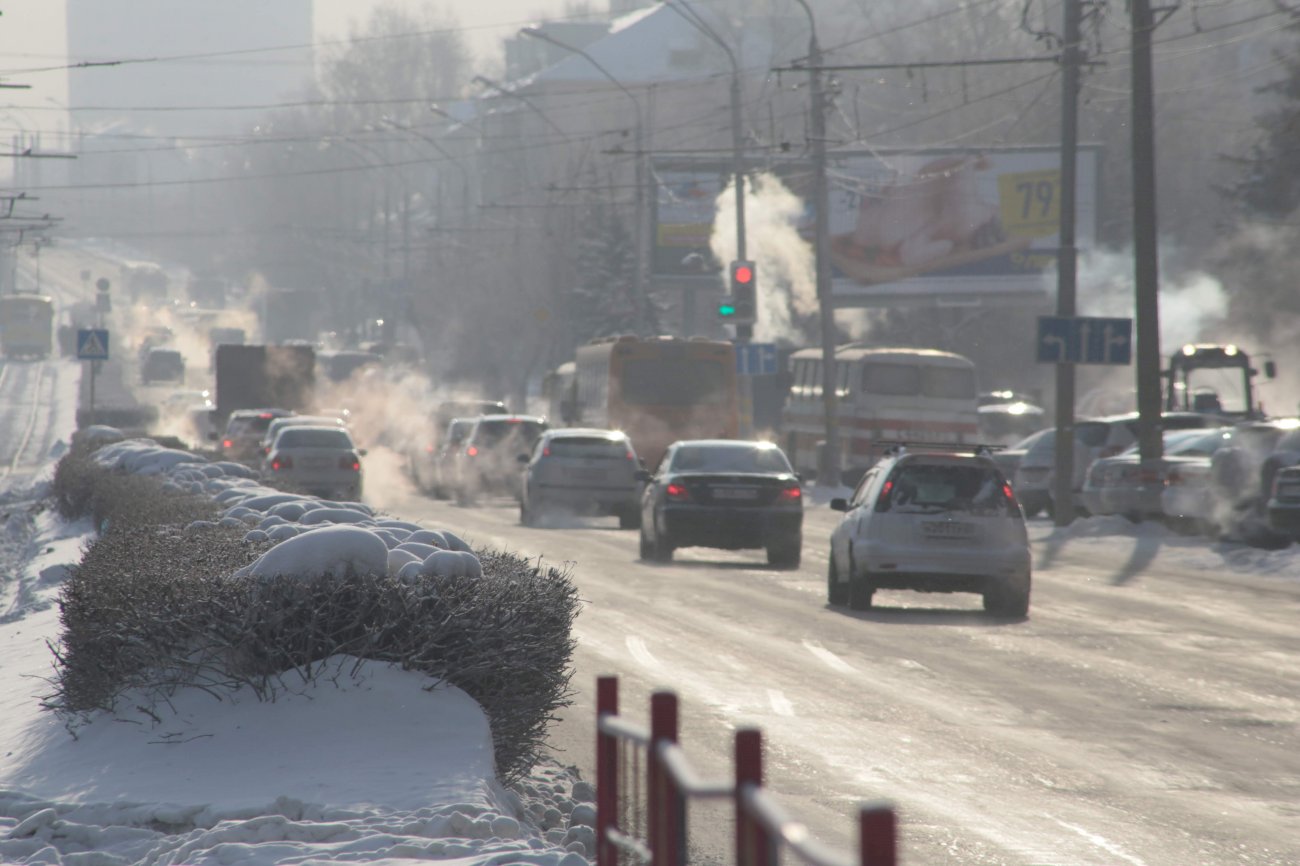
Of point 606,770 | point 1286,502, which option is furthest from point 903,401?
point 606,770

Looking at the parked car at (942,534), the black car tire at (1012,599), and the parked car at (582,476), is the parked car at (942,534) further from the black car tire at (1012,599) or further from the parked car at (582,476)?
the parked car at (582,476)

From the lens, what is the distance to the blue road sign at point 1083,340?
30.6 meters

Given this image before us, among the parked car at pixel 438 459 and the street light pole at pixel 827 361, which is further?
the street light pole at pixel 827 361

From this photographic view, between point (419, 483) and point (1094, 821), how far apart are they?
131 ft

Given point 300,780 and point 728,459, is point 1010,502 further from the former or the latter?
point 300,780

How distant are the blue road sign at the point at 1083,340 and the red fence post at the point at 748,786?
2723cm

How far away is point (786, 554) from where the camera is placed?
25.1 m

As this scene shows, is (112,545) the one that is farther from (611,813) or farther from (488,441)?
(488,441)

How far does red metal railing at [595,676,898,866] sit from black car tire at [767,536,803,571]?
19.0m

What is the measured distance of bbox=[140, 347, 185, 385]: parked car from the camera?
359 feet

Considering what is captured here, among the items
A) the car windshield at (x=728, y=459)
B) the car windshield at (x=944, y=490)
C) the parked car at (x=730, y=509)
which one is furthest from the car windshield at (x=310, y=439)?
the car windshield at (x=944, y=490)

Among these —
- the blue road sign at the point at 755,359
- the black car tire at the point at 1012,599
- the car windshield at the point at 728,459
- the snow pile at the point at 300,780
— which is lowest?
the black car tire at the point at 1012,599

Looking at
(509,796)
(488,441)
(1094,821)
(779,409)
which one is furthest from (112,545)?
(779,409)

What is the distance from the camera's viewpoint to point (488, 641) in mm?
9195
